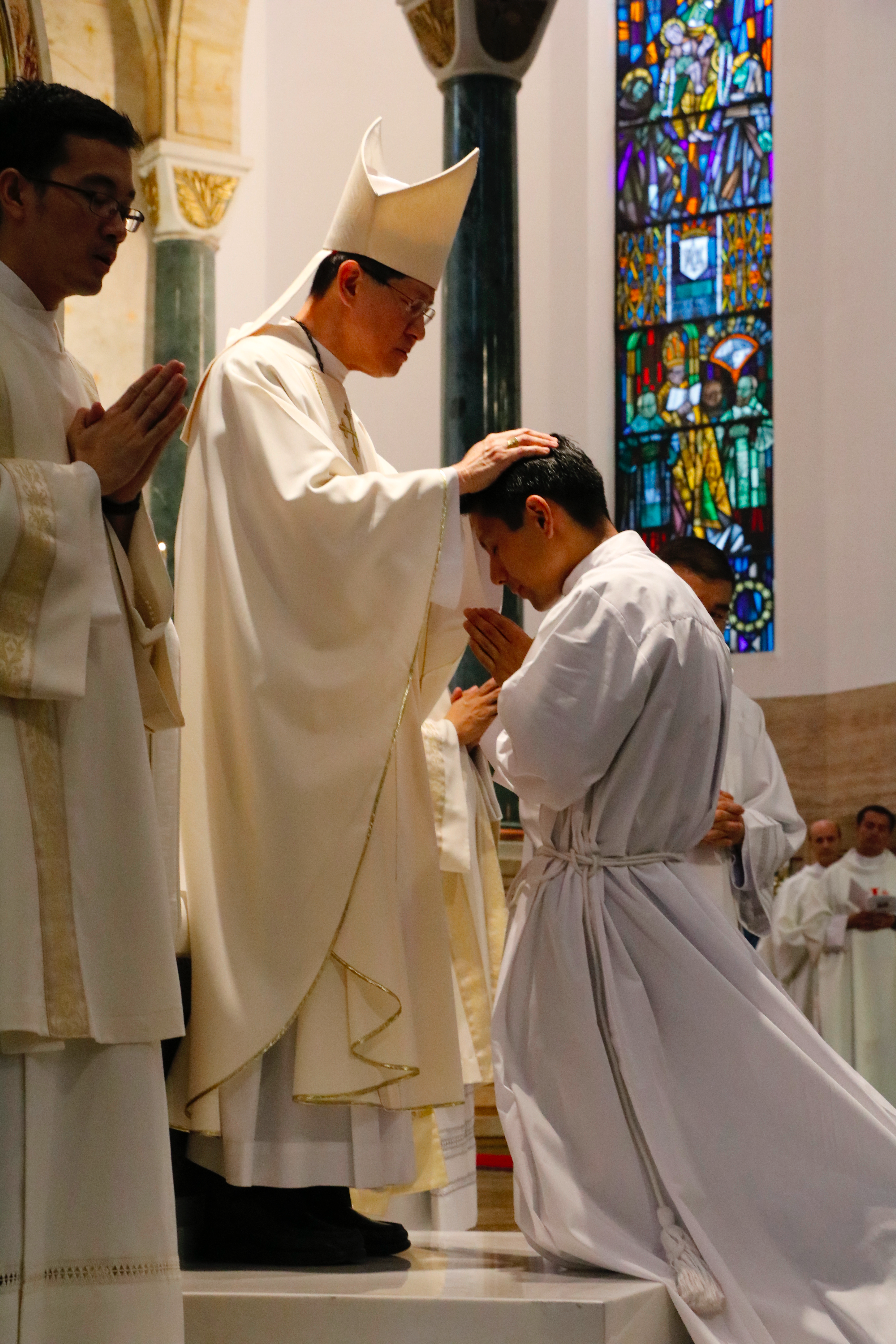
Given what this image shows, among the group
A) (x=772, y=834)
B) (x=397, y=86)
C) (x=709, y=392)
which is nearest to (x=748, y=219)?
(x=709, y=392)

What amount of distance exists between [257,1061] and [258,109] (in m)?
9.16

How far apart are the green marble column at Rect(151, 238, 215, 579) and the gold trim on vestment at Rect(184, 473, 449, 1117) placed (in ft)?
16.3

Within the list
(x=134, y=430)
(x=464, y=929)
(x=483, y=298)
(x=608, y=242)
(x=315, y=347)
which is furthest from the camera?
(x=608, y=242)

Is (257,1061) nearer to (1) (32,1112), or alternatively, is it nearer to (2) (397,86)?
(1) (32,1112)

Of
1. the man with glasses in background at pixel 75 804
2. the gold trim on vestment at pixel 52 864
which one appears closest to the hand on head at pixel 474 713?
the man with glasses in background at pixel 75 804

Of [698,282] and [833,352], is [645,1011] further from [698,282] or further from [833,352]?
[698,282]

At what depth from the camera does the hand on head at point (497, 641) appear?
3.39 metres

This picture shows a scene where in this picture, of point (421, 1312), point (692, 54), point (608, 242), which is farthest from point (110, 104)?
point (421, 1312)

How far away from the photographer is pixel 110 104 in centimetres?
799

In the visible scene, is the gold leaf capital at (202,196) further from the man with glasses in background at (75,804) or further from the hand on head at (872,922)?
the man with glasses in background at (75,804)

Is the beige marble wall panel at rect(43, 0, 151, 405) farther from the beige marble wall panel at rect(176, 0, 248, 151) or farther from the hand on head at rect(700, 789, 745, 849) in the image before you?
the hand on head at rect(700, 789, 745, 849)

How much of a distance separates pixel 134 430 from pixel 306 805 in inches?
31.5

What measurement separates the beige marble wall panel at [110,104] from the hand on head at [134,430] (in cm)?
534

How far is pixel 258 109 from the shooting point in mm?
10977
